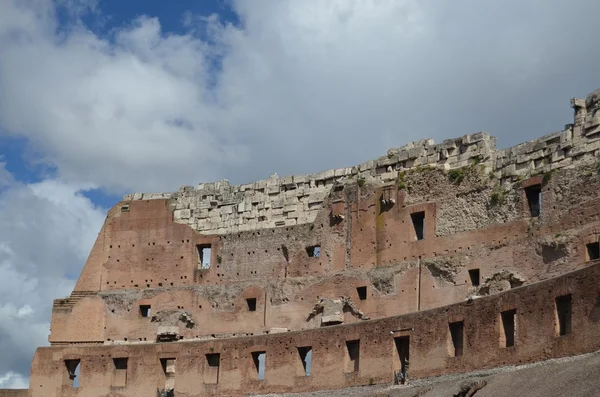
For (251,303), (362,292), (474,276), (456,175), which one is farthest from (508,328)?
(251,303)

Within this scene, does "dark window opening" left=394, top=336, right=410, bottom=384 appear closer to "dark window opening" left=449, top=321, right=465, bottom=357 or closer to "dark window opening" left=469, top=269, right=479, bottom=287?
"dark window opening" left=449, top=321, right=465, bottom=357

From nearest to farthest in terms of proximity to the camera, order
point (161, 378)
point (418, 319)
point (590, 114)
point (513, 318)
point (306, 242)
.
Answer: point (513, 318) → point (418, 319) → point (590, 114) → point (161, 378) → point (306, 242)

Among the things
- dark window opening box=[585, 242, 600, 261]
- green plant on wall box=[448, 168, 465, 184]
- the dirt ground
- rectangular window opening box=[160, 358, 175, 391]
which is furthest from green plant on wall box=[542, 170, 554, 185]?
rectangular window opening box=[160, 358, 175, 391]

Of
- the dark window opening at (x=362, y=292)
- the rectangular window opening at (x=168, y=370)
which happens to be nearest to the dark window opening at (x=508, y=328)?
the dark window opening at (x=362, y=292)

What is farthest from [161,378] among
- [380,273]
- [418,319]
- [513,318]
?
[513,318]

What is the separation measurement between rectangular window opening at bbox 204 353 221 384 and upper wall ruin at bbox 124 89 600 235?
21.2 feet

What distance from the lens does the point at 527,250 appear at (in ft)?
106

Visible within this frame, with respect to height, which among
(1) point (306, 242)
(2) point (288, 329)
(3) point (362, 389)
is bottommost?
(3) point (362, 389)

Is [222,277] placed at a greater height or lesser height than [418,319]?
greater

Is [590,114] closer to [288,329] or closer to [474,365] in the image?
[474,365]

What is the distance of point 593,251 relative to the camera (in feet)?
100

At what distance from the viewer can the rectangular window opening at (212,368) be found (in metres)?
34.9

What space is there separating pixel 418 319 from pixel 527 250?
471cm

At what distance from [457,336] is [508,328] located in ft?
5.91
